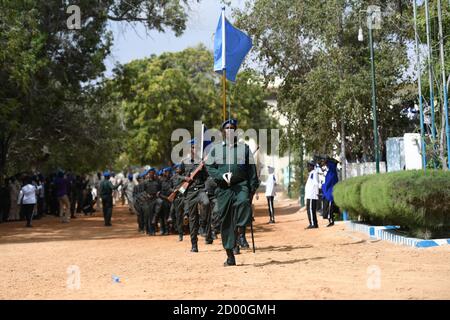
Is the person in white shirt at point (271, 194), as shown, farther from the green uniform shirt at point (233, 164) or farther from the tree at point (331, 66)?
the green uniform shirt at point (233, 164)

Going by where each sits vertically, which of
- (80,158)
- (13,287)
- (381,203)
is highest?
(80,158)

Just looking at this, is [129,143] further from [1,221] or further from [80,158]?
[1,221]

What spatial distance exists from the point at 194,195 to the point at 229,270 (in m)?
4.78

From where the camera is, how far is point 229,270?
10.5 metres

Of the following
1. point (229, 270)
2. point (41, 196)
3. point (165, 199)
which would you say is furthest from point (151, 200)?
point (41, 196)

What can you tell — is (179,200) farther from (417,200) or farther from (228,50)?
(417,200)

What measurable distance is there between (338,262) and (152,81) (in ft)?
128

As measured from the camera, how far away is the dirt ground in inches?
330

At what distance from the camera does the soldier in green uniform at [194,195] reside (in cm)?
1442

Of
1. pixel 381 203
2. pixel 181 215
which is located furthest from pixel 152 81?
pixel 381 203

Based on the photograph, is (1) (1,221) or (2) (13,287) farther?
(1) (1,221)

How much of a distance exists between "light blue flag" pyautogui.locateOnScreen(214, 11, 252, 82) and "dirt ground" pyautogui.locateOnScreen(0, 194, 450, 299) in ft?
12.7

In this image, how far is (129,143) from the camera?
160 feet

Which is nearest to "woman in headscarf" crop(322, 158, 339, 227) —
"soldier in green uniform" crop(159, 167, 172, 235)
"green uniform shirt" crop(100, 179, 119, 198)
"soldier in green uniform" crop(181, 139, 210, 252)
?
"soldier in green uniform" crop(159, 167, 172, 235)
